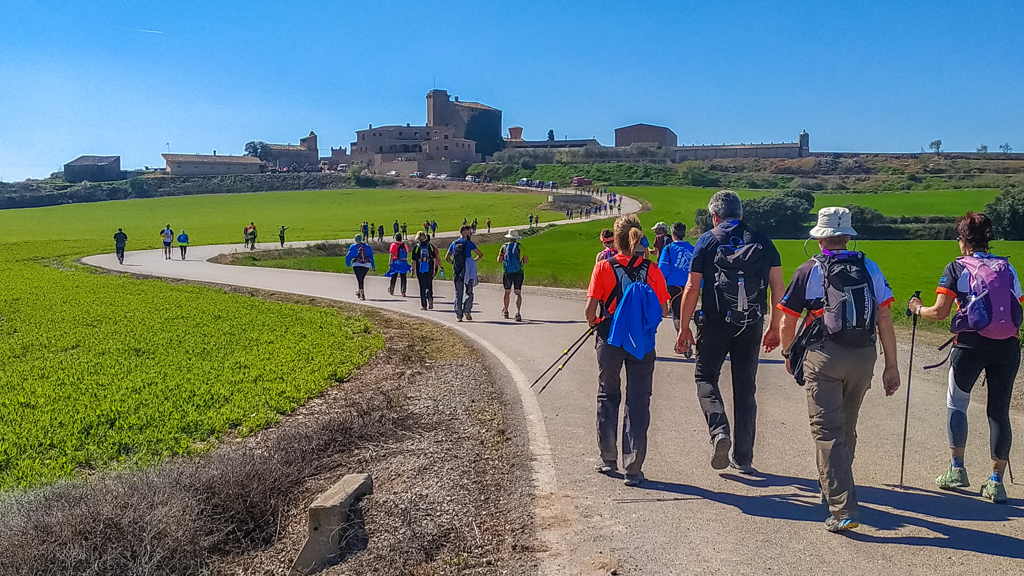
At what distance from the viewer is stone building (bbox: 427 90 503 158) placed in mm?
147375

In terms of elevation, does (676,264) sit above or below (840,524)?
above

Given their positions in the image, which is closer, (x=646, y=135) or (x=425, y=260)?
(x=425, y=260)

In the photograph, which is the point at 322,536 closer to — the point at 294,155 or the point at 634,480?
the point at 634,480

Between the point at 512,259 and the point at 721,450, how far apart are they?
32.1 ft

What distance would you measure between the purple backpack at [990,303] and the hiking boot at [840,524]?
67.7 inches

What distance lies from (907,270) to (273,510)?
22922mm

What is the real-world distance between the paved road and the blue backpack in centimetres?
607

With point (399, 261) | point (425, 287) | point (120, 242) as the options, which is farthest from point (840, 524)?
point (120, 242)

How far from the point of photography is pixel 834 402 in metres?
5.14

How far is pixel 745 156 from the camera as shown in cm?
13188

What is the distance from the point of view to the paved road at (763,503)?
183 inches

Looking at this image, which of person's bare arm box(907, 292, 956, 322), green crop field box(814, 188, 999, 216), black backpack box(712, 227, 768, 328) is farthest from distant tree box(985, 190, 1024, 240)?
black backpack box(712, 227, 768, 328)

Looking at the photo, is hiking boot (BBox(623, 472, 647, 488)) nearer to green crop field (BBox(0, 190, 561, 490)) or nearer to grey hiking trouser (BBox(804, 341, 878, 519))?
grey hiking trouser (BBox(804, 341, 878, 519))

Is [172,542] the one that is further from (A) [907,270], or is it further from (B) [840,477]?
(A) [907,270]
